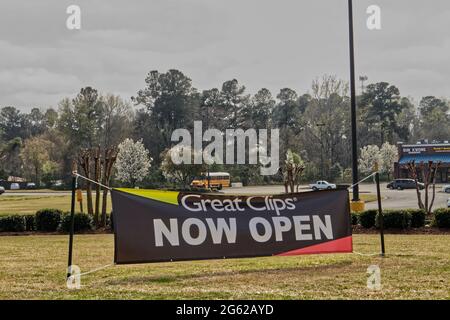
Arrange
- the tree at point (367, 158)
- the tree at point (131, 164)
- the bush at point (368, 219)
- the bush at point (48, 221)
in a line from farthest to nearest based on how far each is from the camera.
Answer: the tree at point (367, 158), the tree at point (131, 164), the bush at point (48, 221), the bush at point (368, 219)

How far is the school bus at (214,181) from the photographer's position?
7081cm

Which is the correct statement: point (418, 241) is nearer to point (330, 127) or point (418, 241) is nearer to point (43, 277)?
point (43, 277)

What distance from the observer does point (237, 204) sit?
1052cm

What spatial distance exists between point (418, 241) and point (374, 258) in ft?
14.1

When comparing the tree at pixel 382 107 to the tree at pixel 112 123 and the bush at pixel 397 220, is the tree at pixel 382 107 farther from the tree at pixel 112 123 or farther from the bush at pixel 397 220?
the bush at pixel 397 220

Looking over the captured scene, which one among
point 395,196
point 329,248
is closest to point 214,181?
point 395,196

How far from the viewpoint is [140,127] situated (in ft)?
318

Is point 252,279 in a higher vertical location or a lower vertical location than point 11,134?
lower

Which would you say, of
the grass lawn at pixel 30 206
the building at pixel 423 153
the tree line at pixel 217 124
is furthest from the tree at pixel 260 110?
the grass lawn at pixel 30 206

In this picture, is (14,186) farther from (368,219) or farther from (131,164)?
(368,219)

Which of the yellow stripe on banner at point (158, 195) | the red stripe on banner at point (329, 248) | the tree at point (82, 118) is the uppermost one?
the tree at point (82, 118)

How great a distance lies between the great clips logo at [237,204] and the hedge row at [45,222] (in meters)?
11.9

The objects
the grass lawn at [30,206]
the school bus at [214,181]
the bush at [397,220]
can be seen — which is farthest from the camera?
the school bus at [214,181]
